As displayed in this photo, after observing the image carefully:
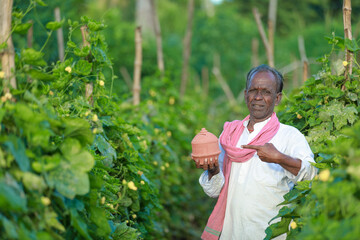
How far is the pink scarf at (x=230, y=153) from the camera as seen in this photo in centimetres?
291

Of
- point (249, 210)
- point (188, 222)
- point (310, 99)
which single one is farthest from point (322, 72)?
point (188, 222)

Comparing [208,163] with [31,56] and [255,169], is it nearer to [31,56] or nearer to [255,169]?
[255,169]

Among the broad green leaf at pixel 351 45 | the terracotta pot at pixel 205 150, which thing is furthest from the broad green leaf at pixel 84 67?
the broad green leaf at pixel 351 45

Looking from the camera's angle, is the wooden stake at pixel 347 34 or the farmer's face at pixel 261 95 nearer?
the farmer's face at pixel 261 95

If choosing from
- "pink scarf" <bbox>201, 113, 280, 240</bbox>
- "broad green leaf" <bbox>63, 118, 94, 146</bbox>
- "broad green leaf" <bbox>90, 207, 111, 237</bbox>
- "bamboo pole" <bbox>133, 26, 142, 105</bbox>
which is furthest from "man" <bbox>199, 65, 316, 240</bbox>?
"bamboo pole" <bbox>133, 26, 142, 105</bbox>

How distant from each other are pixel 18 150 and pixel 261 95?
66.2 inches

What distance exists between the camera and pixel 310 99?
11.9 ft

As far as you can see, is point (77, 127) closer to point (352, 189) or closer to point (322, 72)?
point (352, 189)

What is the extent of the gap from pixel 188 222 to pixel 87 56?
11.8 feet

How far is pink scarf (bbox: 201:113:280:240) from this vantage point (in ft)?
9.56

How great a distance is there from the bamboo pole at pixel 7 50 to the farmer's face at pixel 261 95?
1.55 m

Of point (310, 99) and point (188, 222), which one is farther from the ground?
point (310, 99)

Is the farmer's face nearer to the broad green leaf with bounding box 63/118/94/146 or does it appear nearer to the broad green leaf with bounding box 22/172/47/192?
the broad green leaf with bounding box 63/118/94/146

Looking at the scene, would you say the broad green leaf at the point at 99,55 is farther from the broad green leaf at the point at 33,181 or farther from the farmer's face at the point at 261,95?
the broad green leaf at the point at 33,181
